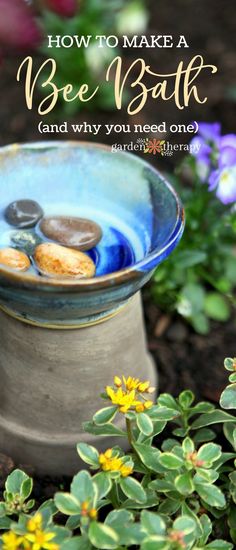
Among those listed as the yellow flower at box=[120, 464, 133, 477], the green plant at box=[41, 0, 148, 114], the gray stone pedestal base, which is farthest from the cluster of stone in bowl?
the green plant at box=[41, 0, 148, 114]

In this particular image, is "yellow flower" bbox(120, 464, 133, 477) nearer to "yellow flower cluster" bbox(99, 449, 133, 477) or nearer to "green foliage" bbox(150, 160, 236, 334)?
"yellow flower cluster" bbox(99, 449, 133, 477)

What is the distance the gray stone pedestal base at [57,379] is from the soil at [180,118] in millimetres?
59

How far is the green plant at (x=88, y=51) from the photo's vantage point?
8.22 ft

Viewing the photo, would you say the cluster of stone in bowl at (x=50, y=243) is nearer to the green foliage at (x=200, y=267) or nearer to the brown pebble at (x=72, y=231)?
the brown pebble at (x=72, y=231)

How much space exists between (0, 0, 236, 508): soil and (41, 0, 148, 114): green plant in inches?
3.1

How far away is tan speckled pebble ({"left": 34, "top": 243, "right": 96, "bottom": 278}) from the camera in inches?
55.9

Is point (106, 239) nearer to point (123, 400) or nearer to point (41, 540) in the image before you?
point (123, 400)

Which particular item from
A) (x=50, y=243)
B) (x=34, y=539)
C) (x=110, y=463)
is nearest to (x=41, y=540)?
(x=34, y=539)

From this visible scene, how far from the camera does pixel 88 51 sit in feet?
8.32

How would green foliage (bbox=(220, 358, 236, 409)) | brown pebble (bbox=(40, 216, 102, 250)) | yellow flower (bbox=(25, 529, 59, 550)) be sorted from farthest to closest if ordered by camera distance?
brown pebble (bbox=(40, 216, 102, 250)) < green foliage (bbox=(220, 358, 236, 409)) < yellow flower (bbox=(25, 529, 59, 550))

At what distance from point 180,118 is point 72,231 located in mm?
1283

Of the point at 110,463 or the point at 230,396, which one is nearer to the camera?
the point at 110,463

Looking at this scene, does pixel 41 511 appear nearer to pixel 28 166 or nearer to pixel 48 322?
pixel 48 322

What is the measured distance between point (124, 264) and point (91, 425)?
28 centimetres
